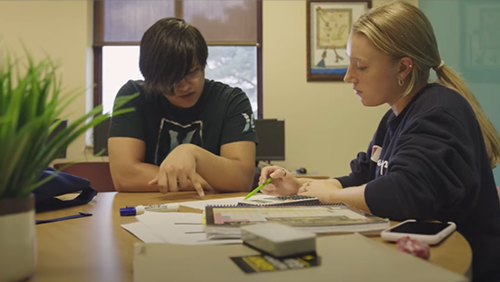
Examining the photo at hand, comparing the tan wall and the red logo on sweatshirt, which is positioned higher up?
the tan wall

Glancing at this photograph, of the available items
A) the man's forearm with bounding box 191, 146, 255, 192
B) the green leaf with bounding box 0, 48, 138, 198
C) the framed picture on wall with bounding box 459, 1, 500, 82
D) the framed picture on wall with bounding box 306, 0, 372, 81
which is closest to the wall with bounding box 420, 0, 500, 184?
the framed picture on wall with bounding box 459, 1, 500, 82

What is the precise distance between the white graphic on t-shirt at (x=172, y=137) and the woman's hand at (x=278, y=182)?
17.5 inches

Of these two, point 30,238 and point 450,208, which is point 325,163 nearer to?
point 450,208

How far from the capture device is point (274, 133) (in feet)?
11.5

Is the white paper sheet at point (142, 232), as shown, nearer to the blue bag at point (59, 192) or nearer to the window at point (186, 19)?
the blue bag at point (59, 192)

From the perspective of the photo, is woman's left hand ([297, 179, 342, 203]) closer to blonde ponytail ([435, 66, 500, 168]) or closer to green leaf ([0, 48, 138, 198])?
blonde ponytail ([435, 66, 500, 168])

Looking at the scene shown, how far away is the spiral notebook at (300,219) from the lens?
0.62 m

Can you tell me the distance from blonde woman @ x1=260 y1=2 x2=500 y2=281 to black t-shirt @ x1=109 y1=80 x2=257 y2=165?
1.34 feet

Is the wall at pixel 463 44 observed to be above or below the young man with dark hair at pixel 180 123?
above

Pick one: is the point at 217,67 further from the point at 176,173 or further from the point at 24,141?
the point at 24,141

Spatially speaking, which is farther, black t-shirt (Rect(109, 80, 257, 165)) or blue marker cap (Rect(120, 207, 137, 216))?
black t-shirt (Rect(109, 80, 257, 165))

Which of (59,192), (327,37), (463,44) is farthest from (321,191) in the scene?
(327,37)

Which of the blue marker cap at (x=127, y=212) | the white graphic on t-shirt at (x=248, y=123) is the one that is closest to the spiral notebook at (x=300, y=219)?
the blue marker cap at (x=127, y=212)

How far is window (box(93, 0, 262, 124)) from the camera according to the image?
3.81m
